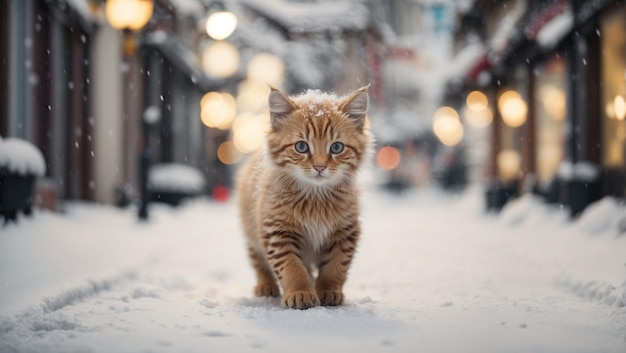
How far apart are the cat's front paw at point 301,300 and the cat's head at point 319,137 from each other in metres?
0.80

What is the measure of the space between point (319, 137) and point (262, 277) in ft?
5.07

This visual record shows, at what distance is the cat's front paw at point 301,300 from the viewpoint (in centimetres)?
438

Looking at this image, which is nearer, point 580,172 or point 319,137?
point 319,137

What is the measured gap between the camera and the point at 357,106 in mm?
4801

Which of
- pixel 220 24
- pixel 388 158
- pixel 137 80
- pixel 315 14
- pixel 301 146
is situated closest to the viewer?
pixel 301 146

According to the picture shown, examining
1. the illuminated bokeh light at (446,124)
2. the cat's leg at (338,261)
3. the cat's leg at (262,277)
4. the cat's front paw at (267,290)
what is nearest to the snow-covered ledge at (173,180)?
the cat's leg at (262,277)

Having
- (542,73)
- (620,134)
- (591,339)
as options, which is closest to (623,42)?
(620,134)

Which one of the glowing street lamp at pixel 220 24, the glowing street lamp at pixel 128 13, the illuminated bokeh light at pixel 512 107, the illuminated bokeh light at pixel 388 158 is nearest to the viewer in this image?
the glowing street lamp at pixel 128 13

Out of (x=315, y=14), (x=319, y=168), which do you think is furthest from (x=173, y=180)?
(x=315, y=14)

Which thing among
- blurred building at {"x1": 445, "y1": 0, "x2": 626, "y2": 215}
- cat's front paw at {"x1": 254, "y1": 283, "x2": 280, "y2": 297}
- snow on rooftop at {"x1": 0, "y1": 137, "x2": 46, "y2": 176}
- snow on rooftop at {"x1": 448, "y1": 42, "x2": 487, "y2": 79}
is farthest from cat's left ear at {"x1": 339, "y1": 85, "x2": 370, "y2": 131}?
snow on rooftop at {"x1": 448, "y1": 42, "x2": 487, "y2": 79}

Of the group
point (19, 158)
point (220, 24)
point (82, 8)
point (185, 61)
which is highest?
point (185, 61)

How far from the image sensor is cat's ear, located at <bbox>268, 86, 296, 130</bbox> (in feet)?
15.4

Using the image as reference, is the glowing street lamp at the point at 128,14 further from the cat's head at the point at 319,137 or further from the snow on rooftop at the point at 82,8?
the cat's head at the point at 319,137

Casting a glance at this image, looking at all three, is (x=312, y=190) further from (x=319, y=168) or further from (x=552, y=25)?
(x=552, y=25)
